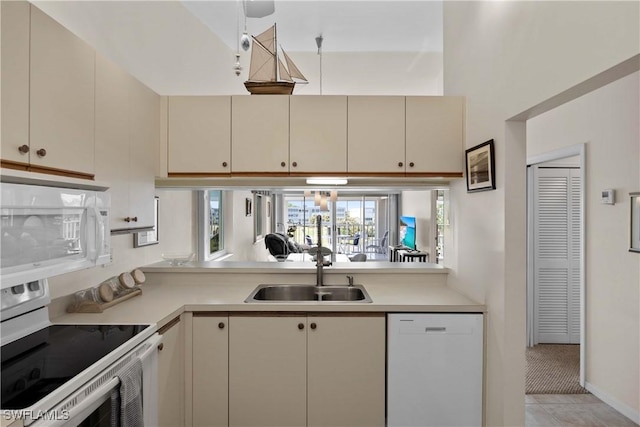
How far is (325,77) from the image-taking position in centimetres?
460

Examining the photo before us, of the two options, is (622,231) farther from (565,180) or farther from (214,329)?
(214,329)

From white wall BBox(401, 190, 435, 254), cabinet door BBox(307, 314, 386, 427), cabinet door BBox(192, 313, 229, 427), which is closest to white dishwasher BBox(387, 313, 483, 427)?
cabinet door BBox(307, 314, 386, 427)

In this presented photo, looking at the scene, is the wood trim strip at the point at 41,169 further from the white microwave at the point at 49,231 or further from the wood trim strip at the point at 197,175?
the wood trim strip at the point at 197,175

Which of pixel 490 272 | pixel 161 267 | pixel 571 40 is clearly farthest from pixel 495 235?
pixel 161 267

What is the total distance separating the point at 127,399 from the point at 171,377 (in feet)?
Result: 1.94

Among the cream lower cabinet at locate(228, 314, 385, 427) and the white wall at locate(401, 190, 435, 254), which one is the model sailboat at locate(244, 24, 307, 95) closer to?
the cream lower cabinet at locate(228, 314, 385, 427)

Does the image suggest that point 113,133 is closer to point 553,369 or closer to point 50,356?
point 50,356

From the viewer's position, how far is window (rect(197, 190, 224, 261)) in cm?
384

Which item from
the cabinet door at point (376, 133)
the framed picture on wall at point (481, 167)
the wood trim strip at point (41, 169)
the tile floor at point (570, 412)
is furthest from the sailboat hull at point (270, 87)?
the tile floor at point (570, 412)

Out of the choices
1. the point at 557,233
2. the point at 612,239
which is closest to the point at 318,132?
the point at 612,239

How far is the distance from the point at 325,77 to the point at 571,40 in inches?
141

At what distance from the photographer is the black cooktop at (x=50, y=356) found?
1.05 meters

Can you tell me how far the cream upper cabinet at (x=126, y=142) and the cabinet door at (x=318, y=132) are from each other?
0.93 metres

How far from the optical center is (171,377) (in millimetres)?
1863
